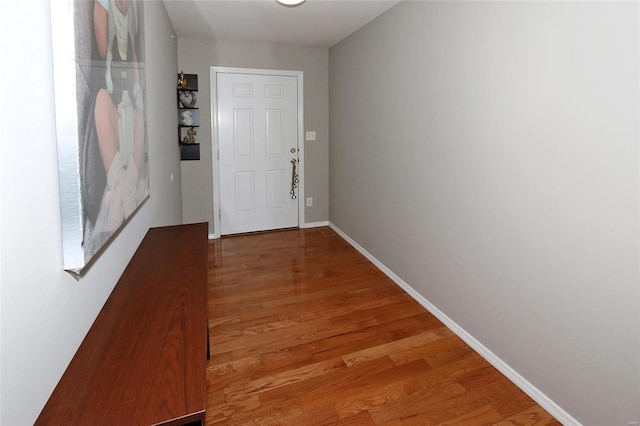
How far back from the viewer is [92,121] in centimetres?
99

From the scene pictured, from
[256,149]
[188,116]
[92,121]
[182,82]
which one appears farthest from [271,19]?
[92,121]

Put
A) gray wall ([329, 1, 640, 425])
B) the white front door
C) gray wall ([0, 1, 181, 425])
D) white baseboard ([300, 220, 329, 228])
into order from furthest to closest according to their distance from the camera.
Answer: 1. white baseboard ([300, 220, 329, 228])
2. the white front door
3. gray wall ([329, 1, 640, 425])
4. gray wall ([0, 1, 181, 425])

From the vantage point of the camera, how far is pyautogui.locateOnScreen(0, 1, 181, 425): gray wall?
0.67 m

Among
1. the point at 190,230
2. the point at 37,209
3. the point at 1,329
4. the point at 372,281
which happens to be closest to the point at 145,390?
the point at 1,329

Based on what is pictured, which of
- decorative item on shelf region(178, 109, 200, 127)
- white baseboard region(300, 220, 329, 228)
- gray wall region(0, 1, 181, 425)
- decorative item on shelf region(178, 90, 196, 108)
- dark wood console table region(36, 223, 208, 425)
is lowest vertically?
white baseboard region(300, 220, 329, 228)

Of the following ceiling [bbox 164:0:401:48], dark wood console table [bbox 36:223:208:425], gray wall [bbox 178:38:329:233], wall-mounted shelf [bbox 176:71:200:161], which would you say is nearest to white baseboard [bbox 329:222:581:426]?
dark wood console table [bbox 36:223:208:425]

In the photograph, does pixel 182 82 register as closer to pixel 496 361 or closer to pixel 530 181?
pixel 530 181

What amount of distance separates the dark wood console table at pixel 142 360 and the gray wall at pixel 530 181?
5.08 ft

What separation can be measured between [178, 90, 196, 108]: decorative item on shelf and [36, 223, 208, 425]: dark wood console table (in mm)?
2855

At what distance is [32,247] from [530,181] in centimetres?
193

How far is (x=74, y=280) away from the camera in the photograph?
99 cm

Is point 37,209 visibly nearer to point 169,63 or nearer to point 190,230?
point 190,230

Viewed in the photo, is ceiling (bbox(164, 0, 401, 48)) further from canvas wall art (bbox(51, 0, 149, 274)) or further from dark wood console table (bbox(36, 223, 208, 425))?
dark wood console table (bbox(36, 223, 208, 425))

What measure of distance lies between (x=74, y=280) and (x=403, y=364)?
5.64ft
